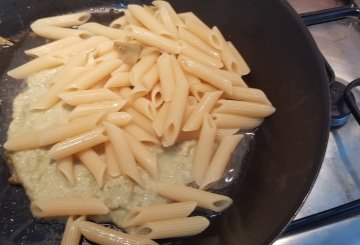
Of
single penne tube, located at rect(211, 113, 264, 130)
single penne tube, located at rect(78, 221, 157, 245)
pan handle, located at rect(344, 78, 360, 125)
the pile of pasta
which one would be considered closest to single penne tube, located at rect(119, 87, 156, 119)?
the pile of pasta

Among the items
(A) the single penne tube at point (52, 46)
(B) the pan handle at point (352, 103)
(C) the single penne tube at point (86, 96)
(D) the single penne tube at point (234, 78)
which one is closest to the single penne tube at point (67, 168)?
(C) the single penne tube at point (86, 96)

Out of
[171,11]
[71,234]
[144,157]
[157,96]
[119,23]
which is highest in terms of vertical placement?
[171,11]

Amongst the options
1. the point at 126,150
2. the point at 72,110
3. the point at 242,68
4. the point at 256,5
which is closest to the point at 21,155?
the point at 72,110

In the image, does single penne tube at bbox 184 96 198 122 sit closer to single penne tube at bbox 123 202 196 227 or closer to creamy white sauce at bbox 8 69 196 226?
creamy white sauce at bbox 8 69 196 226

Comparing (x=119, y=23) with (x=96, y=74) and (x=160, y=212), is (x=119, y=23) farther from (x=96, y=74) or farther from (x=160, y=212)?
(x=160, y=212)

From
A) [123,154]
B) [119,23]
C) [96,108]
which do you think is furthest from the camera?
[119,23]

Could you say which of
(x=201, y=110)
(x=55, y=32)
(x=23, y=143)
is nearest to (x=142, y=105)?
(x=201, y=110)

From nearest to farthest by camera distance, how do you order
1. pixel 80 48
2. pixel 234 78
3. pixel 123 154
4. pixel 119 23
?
pixel 123 154 → pixel 234 78 → pixel 80 48 → pixel 119 23
